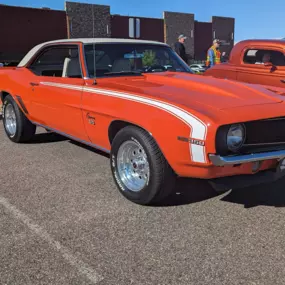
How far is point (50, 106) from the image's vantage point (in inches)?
188

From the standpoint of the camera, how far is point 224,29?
51.7 metres

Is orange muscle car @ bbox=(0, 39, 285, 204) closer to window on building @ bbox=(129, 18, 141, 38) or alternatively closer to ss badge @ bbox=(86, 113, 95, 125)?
ss badge @ bbox=(86, 113, 95, 125)

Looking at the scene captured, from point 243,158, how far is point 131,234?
1047mm

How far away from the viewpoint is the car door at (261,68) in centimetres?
596

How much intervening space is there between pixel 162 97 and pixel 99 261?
1.45 metres

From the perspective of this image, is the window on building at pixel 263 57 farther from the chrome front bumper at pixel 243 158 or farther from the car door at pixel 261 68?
the chrome front bumper at pixel 243 158

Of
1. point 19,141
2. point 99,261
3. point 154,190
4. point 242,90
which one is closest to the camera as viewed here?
point 99,261

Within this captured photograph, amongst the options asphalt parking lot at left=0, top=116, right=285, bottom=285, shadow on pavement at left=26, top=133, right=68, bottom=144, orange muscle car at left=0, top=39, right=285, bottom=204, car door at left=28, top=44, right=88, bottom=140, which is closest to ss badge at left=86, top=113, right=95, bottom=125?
orange muscle car at left=0, top=39, right=285, bottom=204

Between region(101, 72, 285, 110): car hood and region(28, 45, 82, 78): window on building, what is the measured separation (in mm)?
694

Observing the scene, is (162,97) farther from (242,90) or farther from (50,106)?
(50,106)

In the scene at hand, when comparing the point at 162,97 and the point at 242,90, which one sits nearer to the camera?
the point at 162,97

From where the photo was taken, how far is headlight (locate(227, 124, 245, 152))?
299 centimetres

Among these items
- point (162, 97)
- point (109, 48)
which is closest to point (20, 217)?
point (162, 97)

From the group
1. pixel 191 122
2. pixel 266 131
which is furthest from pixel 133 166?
pixel 266 131
